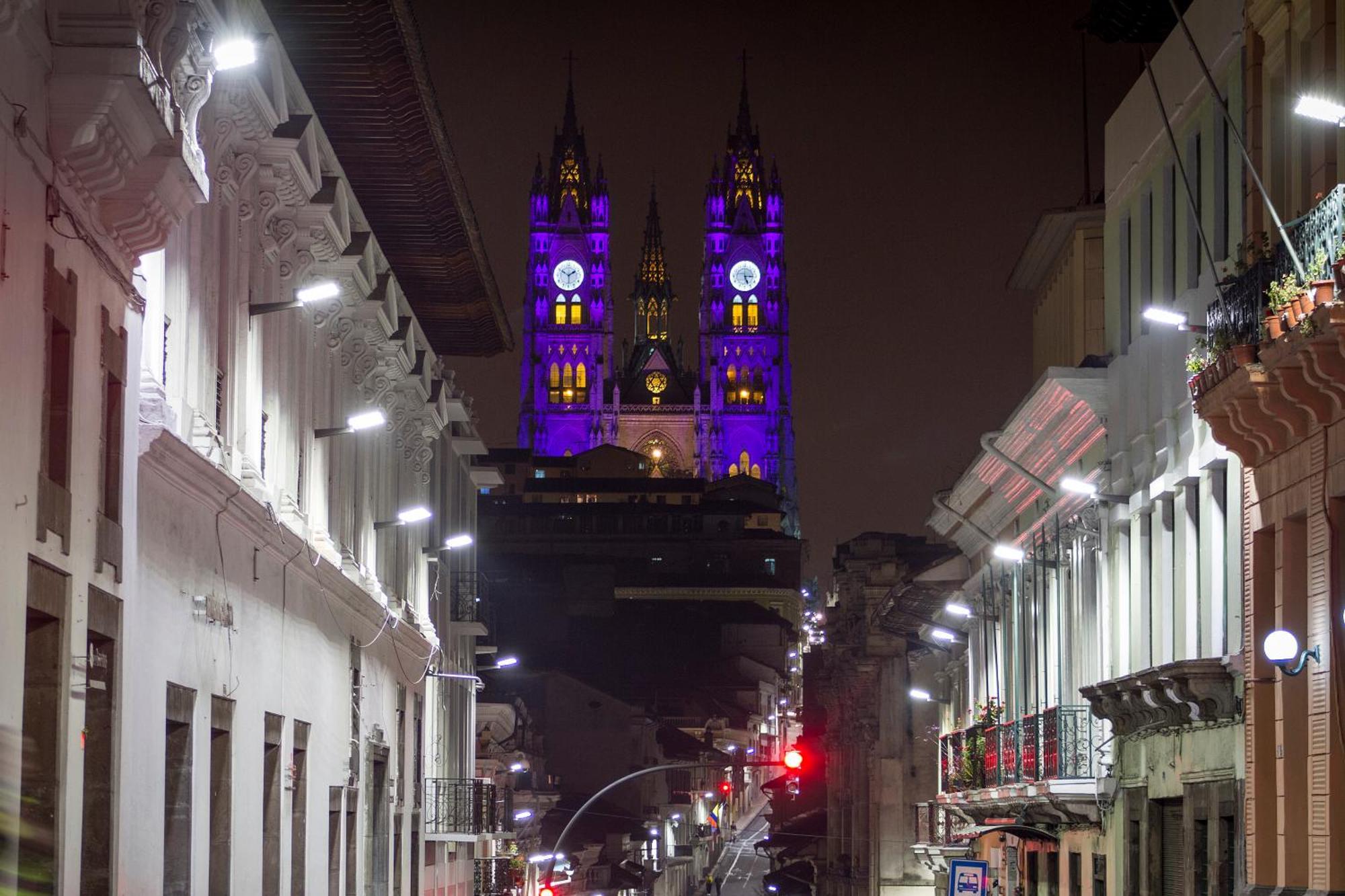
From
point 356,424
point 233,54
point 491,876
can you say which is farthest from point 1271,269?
point 491,876

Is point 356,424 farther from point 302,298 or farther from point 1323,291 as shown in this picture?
point 1323,291

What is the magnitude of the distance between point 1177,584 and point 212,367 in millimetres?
11500

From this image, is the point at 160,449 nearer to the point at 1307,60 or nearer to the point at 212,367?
the point at 212,367

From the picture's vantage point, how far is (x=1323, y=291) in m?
17.1

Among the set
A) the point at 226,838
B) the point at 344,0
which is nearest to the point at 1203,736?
the point at 226,838

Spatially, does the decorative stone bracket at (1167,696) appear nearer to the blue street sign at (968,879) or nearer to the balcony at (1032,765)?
the balcony at (1032,765)

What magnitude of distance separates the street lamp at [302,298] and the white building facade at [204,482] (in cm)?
7

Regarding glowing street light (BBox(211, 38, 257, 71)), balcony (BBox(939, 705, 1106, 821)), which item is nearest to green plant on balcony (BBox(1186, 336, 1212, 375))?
glowing street light (BBox(211, 38, 257, 71))

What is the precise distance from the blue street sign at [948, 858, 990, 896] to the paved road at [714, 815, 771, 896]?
Result: 84103mm

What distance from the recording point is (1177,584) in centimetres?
2648

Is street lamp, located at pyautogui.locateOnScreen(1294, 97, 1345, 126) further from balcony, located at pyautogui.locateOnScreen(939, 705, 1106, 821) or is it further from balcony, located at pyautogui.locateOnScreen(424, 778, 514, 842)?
balcony, located at pyautogui.locateOnScreen(424, 778, 514, 842)

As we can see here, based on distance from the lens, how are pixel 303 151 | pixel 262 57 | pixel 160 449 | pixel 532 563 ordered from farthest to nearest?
pixel 532 563, pixel 303 151, pixel 262 57, pixel 160 449

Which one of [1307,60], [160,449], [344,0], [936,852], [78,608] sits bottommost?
[936,852]

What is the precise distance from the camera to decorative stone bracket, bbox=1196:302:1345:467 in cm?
1720
